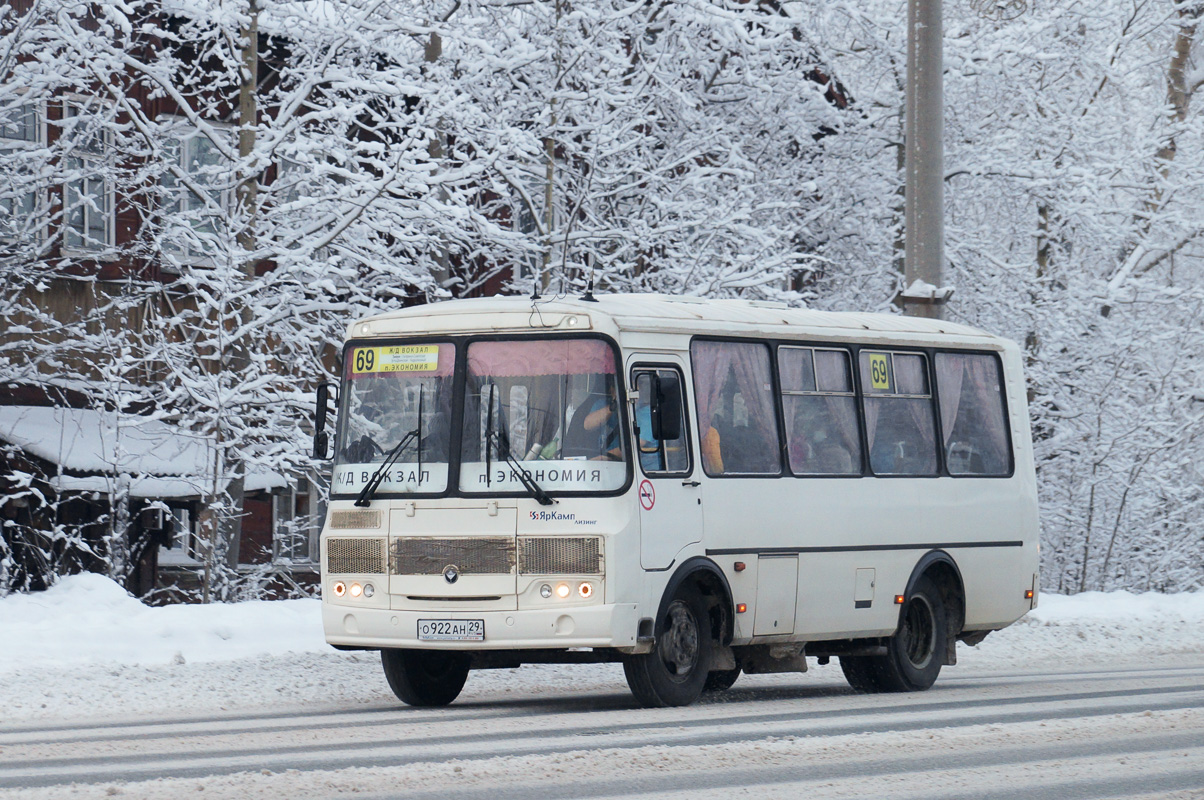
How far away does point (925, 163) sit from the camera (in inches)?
711

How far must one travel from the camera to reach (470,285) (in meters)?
25.2

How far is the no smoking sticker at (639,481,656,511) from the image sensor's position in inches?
472

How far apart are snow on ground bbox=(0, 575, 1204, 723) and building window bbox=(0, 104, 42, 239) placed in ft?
16.6

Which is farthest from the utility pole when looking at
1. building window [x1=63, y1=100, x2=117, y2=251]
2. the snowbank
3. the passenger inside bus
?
building window [x1=63, y1=100, x2=117, y2=251]

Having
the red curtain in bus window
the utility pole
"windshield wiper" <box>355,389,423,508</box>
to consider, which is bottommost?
"windshield wiper" <box>355,389,423,508</box>

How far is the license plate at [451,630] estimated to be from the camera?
38.8 ft

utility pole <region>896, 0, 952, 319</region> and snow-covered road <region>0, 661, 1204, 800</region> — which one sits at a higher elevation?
utility pole <region>896, 0, 952, 319</region>

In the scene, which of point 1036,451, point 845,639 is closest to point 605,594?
point 845,639

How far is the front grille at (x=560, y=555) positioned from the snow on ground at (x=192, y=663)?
1858 mm

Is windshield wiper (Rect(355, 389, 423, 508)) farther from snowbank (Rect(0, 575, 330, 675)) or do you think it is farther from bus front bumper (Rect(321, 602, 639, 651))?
snowbank (Rect(0, 575, 330, 675))

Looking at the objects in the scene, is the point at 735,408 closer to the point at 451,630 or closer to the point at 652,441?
the point at 652,441

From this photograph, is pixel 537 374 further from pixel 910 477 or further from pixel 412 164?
pixel 412 164

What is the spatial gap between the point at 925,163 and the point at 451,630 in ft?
27.0

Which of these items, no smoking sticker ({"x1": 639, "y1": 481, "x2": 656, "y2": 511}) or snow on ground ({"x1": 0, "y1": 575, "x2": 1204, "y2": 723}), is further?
snow on ground ({"x1": 0, "y1": 575, "x2": 1204, "y2": 723})
